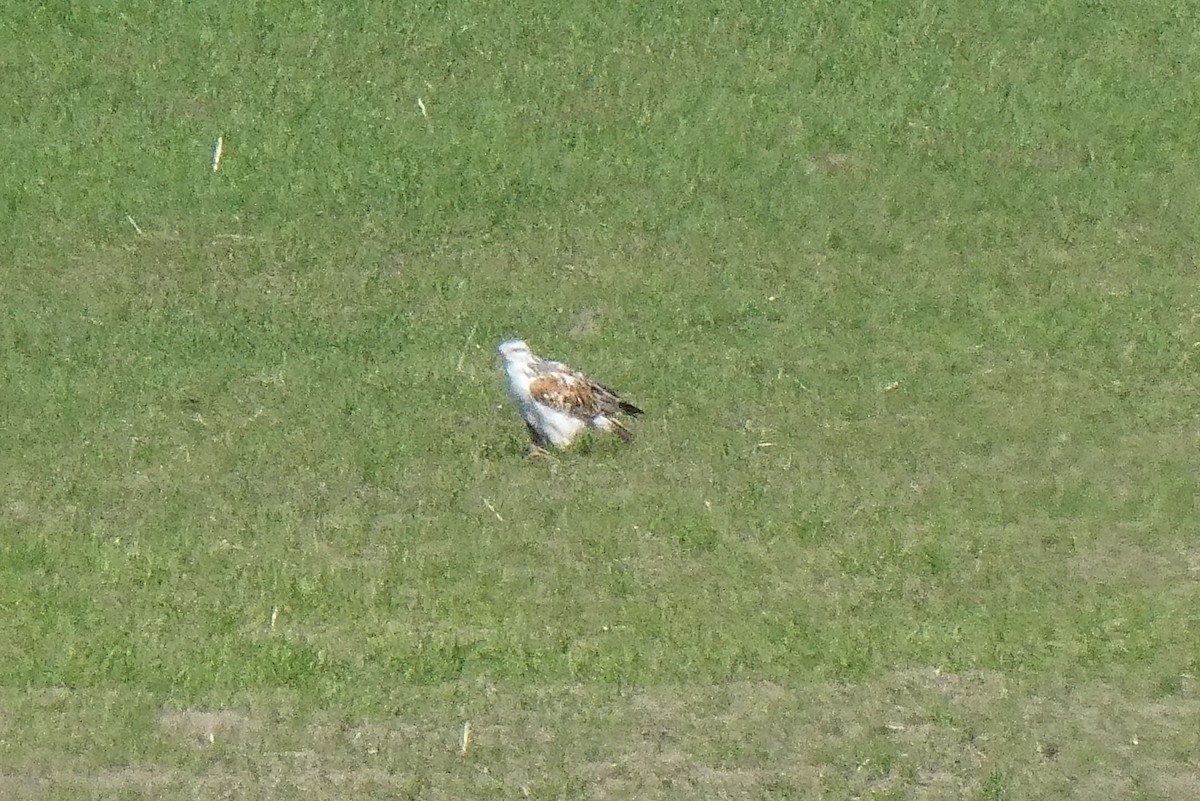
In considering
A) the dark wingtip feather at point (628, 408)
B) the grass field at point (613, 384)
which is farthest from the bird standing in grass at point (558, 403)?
the grass field at point (613, 384)

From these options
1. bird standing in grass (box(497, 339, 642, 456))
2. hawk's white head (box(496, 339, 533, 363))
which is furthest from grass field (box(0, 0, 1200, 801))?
hawk's white head (box(496, 339, 533, 363))

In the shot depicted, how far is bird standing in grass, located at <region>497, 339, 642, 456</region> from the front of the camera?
14.5 meters

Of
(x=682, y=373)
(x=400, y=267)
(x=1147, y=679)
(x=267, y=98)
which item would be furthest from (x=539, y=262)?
(x=1147, y=679)

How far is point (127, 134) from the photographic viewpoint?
2148 centimetres

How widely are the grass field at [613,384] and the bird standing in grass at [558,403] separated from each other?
0.81 ft

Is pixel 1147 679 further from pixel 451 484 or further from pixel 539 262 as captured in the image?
pixel 539 262

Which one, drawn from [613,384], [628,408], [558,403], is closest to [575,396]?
[558,403]

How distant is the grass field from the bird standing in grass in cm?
25

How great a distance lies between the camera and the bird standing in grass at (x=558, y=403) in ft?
47.5

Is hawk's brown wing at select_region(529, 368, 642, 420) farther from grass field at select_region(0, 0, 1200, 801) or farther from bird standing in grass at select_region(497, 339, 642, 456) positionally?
grass field at select_region(0, 0, 1200, 801)

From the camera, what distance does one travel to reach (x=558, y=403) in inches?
570

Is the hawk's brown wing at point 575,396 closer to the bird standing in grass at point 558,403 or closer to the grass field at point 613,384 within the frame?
the bird standing in grass at point 558,403

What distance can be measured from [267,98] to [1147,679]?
47.1 ft

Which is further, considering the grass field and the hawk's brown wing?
the hawk's brown wing
